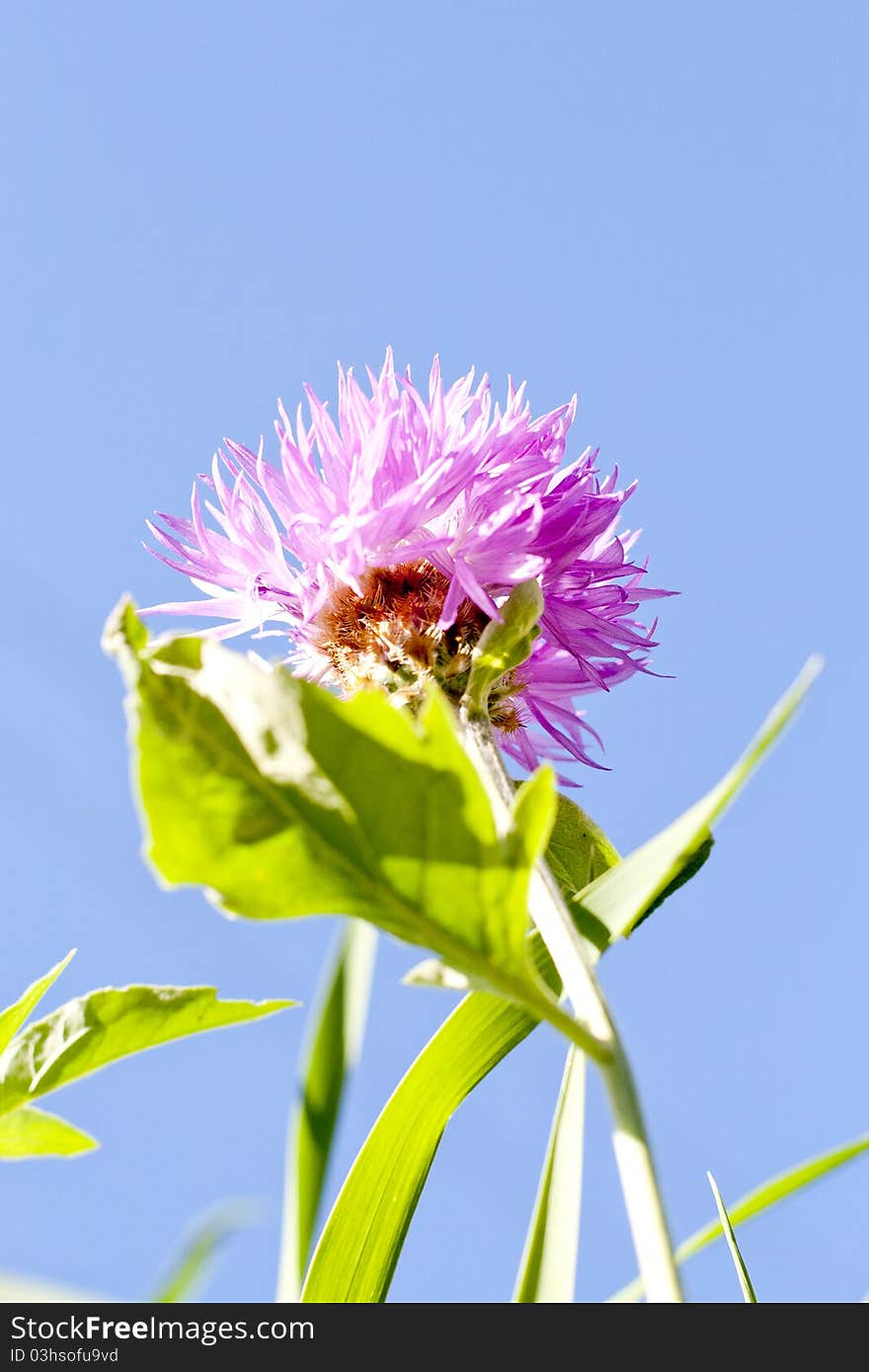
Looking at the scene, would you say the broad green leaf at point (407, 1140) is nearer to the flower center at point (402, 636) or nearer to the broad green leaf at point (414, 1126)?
the broad green leaf at point (414, 1126)

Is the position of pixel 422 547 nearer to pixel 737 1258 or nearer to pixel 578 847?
pixel 578 847

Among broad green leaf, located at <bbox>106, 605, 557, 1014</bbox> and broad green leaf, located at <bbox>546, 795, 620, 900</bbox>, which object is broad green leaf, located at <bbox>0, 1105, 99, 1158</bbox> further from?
broad green leaf, located at <bbox>546, 795, 620, 900</bbox>

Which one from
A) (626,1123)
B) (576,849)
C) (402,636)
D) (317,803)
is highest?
(402,636)

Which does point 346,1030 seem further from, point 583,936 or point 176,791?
point 176,791

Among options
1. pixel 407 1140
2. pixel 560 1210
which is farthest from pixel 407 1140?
pixel 560 1210

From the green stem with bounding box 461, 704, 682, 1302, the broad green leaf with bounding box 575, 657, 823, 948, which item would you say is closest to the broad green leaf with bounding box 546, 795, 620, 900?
the broad green leaf with bounding box 575, 657, 823, 948
